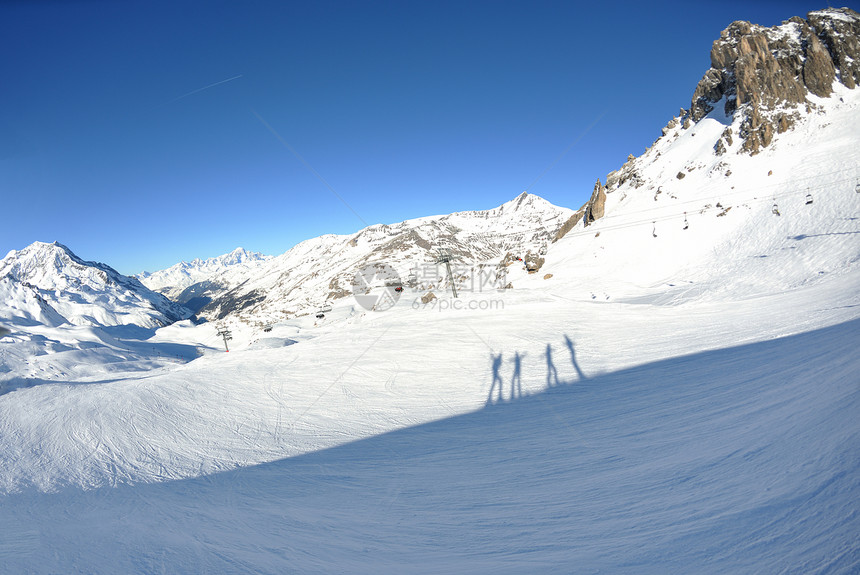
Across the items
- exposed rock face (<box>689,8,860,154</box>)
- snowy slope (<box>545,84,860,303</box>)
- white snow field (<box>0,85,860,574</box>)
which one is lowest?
white snow field (<box>0,85,860,574</box>)

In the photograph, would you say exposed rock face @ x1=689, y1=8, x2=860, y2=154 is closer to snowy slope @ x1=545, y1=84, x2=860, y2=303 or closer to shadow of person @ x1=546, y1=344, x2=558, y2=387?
snowy slope @ x1=545, y1=84, x2=860, y2=303

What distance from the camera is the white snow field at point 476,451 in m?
4.04

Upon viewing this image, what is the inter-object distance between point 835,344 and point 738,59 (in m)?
71.2

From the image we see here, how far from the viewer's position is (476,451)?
7.18 m

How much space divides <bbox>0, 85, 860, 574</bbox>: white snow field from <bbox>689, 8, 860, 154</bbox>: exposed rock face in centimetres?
4728

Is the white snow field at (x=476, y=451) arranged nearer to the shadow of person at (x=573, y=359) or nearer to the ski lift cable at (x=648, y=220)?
the shadow of person at (x=573, y=359)

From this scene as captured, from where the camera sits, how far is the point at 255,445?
8328 mm

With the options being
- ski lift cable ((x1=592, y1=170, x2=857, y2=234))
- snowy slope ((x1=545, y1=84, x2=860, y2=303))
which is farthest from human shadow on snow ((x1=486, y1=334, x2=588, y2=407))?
ski lift cable ((x1=592, y1=170, x2=857, y2=234))

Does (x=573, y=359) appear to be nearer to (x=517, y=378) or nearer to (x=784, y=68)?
(x=517, y=378)

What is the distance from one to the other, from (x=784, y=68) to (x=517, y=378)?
233ft

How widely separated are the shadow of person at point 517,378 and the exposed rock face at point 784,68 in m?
53.6

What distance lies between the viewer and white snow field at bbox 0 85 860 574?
404 cm

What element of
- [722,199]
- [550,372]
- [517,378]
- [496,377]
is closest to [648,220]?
[722,199]

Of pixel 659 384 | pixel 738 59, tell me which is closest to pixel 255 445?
pixel 659 384
